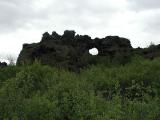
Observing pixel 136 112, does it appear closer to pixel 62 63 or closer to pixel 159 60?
pixel 159 60

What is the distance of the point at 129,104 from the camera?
14.4 meters

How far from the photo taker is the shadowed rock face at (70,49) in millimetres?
33031

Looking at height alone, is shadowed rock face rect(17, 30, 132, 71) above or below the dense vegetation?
above

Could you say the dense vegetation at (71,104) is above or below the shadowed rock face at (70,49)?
below

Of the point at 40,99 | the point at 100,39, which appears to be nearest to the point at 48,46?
the point at 100,39

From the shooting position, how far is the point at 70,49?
1320 inches

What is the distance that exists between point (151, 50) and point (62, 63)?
6.29m

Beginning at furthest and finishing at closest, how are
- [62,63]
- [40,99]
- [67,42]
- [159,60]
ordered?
[67,42]
[62,63]
[159,60]
[40,99]

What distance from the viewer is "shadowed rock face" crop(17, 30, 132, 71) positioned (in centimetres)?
3303

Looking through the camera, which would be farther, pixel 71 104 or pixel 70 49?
pixel 70 49

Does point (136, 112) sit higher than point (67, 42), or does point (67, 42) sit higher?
point (67, 42)

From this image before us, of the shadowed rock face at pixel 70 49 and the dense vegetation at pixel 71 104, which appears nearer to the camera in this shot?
the dense vegetation at pixel 71 104

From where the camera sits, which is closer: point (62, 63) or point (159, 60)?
point (159, 60)

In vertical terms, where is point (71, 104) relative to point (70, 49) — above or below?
below
